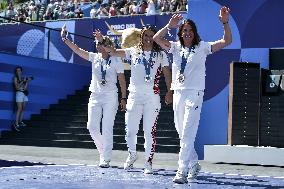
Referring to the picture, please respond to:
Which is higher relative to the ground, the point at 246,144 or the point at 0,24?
the point at 0,24

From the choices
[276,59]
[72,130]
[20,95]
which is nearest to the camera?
[276,59]

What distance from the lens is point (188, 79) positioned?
6.52 m

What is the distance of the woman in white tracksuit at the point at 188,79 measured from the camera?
6.44 metres

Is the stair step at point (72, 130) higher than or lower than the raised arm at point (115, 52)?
lower

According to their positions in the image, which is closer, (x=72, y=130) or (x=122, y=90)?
(x=122, y=90)

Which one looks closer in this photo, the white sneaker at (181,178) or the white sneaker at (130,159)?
the white sneaker at (181,178)

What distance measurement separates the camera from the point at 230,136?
10.6m

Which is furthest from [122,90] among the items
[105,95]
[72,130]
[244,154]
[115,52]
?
[72,130]

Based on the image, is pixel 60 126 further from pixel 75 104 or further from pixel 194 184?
pixel 194 184

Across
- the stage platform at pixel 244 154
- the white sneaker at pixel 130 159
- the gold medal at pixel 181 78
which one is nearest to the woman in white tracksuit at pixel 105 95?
the white sneaker at pixel 130 159

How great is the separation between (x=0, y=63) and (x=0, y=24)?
327 inches

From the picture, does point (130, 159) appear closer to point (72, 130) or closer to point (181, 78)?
point (181, 78)

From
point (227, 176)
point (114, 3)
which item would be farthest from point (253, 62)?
point (114, 3)

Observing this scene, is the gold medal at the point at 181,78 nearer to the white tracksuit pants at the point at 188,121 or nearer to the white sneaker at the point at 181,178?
the white tracksuit pants at the point at 188,121
